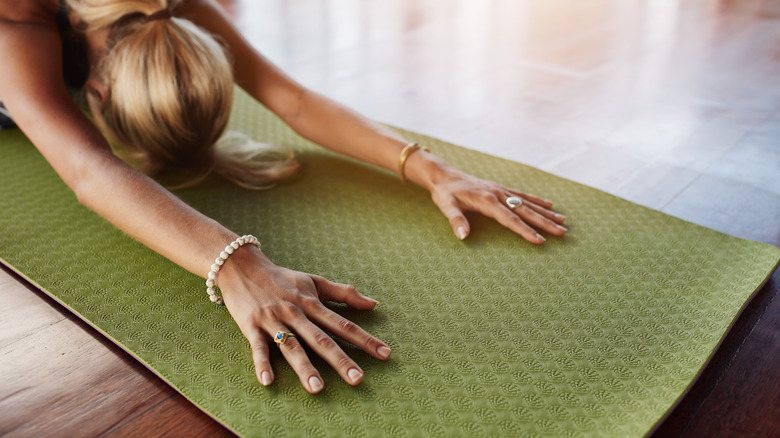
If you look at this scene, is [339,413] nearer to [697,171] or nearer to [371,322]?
[371,322]

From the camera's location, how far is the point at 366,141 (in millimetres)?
1625

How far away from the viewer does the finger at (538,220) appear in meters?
1.36

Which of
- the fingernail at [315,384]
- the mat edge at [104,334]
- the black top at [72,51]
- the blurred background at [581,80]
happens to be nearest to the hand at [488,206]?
the blurred background at [581,80]

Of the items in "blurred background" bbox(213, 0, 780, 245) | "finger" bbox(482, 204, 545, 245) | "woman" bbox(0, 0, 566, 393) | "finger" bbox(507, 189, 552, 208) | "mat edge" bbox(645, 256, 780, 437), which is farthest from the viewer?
"blurred background" bbox(213, 0, 780, 245)

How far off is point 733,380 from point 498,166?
0.83 meters

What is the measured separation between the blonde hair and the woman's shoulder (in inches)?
2.0

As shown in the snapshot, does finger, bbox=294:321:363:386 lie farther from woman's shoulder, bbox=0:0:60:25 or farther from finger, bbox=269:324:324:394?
woman's shoulder, bbox=0:0:60:25

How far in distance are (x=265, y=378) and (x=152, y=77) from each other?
810 mm

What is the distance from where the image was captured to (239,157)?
66.6 inches

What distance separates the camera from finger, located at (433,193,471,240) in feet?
4.45

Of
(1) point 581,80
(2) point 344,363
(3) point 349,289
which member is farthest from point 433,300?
(1) point 581,80

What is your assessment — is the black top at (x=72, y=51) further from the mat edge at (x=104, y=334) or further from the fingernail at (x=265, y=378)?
the fingernail at (x=265, y=378)

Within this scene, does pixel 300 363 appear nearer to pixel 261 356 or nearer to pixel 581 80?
pixel 261 356

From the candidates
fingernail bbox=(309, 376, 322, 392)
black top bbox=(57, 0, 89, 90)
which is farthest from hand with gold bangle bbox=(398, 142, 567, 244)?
black top bbox=(57, 0, 89, 90)
